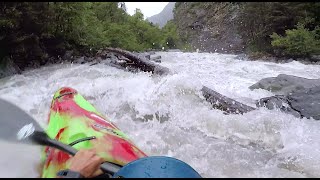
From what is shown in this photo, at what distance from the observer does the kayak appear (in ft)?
5.26

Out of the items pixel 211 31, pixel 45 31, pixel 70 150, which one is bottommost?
pixel 70 150

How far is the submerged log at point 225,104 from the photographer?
3.36 metres

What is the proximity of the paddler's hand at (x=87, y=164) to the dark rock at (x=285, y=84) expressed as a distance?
3571mm

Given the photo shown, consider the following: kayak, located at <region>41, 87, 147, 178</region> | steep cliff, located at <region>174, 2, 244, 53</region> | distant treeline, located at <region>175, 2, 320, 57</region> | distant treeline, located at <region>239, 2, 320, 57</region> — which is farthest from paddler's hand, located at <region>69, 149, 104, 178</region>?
steep cliff, located at <region>174, 2, 244, 53</region>

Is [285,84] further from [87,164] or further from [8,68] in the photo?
[8,68]

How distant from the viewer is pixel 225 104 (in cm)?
346

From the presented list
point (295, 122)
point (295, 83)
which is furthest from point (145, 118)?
point (295, 83)

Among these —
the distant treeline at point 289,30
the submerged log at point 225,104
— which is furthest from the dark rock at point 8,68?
the distant treeline at point 289,30

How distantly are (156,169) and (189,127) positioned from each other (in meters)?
1.95

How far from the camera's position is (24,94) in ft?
14.0

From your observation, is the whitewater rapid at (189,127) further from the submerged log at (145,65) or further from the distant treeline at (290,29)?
the distant treeline at (290,29)

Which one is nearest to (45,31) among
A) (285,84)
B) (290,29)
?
(285,84)

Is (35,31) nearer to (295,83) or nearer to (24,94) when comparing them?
(24,94)

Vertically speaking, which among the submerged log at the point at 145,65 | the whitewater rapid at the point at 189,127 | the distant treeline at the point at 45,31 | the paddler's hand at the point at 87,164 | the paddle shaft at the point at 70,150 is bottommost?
the whitewater rapid at the point at 189,127
